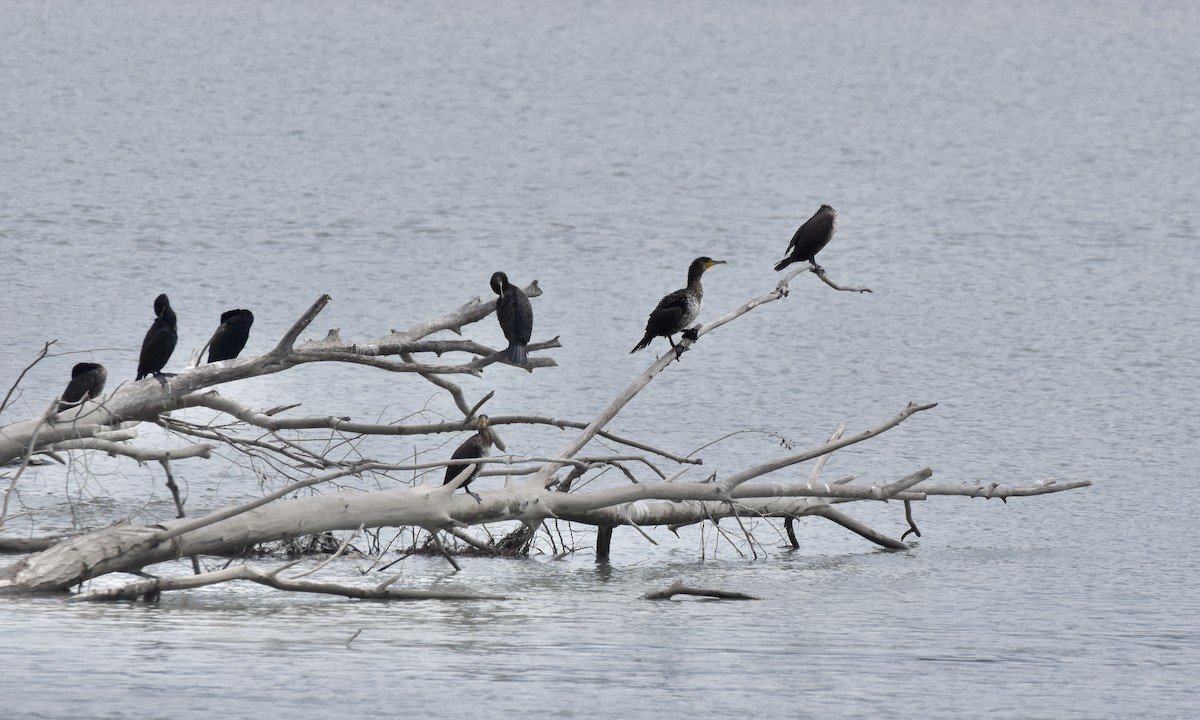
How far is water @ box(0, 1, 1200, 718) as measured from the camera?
7.51 m

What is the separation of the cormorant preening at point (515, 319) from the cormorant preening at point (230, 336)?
5.39 feet

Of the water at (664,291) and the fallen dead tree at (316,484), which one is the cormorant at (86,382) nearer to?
the water at (664,291)

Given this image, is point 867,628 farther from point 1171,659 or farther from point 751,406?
point 751,406

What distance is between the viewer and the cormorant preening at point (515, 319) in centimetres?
921

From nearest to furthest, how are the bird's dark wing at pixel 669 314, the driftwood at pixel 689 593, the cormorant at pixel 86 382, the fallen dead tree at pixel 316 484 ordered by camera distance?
1. the fallen dead tree at pixel 316 484
2. the driftwood at pixel 689 593
3. the bird's dark wing at pixel 669 314
4. the cormorant at pixel 86 382

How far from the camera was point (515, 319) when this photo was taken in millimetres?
9406

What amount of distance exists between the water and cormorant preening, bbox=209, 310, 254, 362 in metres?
1.21

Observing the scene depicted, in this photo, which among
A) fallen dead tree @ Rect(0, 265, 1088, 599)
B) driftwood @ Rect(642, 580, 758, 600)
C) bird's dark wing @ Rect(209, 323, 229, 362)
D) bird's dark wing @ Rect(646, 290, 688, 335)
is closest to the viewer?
fallen dead tree @ Rect(0, 265, 1088, 599)

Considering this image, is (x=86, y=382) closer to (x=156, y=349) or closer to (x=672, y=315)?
(x=156, y=349)

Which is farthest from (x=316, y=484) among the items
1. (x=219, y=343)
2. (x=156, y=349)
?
(x=219, y=343)

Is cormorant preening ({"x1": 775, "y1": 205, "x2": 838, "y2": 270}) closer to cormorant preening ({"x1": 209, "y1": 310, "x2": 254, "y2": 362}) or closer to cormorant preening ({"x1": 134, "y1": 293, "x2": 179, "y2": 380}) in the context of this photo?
cormorant preening ({"x1": 209, "y1": 310, "x2": 254, "y2": 362})

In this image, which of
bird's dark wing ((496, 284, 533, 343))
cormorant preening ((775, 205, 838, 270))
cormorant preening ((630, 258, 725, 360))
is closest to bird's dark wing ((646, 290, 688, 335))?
cormorant preening ((630, 258, 725, 360))

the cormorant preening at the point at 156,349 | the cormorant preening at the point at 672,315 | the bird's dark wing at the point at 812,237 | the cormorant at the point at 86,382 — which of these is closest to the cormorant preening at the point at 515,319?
the cormorant preening at the point at 672,315

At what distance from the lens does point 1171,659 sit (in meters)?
7.97
